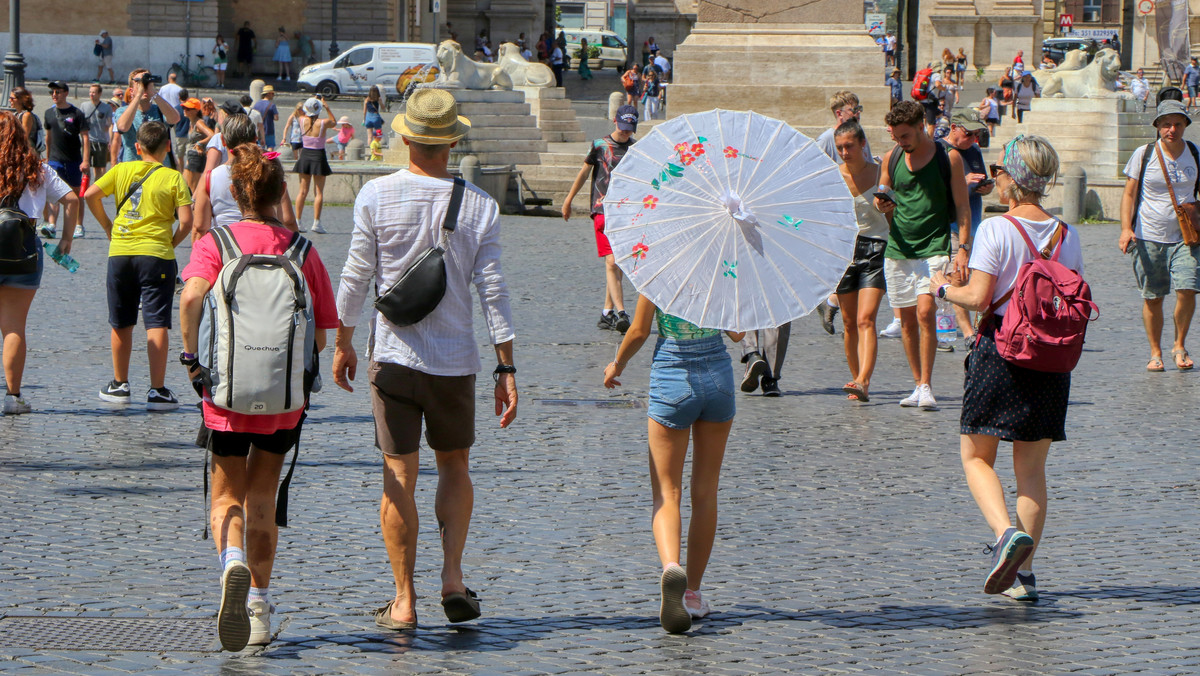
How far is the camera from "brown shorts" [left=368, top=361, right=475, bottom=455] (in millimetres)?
4734

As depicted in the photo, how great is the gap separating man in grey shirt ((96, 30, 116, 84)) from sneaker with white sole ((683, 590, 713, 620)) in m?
42.3

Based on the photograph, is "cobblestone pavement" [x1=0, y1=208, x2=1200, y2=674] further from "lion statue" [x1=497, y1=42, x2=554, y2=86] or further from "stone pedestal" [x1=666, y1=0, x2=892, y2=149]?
"lion statue" [x1=497, y1=42, x2=554, y2=86]

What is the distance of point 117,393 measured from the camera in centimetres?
844

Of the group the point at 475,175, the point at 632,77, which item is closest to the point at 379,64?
the point at 632,77

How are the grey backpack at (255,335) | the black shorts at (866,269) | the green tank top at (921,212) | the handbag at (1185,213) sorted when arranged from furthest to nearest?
the handbag at (1185,213)
the black shorts at (866,269)
the green tank top at (921,212)
the grey backpack at (255,335)

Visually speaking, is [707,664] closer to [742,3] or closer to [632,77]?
[742,3]

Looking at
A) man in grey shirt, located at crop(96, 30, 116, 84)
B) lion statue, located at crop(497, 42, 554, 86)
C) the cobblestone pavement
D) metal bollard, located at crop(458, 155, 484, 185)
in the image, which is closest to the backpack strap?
the cobblestone pavement

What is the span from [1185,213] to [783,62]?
10548 millimetres

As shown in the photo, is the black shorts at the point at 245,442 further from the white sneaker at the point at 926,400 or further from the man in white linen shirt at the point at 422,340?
the white sneaker at the point at 926,400

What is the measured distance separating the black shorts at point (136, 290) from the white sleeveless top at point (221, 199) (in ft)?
1.60

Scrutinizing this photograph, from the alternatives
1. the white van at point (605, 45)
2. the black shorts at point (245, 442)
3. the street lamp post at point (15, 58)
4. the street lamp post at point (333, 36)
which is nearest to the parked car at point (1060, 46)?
the white van at point (605, 45)

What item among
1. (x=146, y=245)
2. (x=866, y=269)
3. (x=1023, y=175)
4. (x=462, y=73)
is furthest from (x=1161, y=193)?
(x=462, y=73)

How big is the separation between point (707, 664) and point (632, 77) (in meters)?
35.8

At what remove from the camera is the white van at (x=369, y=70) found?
136ft
